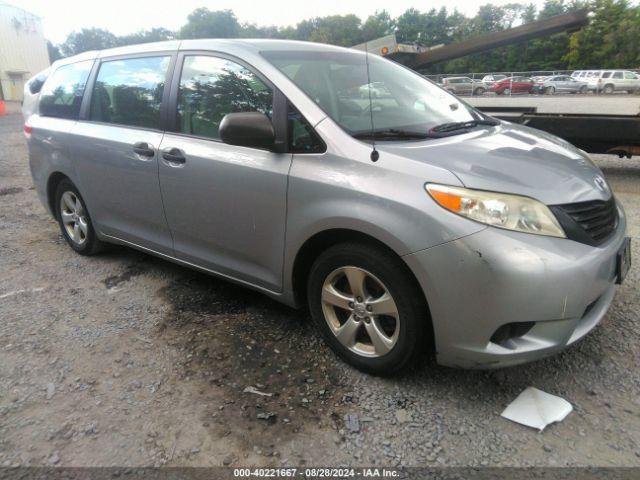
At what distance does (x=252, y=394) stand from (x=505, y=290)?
4.28ft

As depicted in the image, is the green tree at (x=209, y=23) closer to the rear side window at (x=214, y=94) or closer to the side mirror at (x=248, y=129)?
the rear side window at (x=214, y=94)

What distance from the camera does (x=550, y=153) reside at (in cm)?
265

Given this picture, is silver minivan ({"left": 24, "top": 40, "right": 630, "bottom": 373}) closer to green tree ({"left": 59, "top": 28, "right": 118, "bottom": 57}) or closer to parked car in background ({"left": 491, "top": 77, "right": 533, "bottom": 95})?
parked car in background ({"left": 491, "top": 77, "right": 533, "bottom": 95})

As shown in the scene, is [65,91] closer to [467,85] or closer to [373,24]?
[373,24]

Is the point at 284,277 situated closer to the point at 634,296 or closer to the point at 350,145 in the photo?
the point at 350,145

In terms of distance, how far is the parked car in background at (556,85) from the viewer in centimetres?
3111

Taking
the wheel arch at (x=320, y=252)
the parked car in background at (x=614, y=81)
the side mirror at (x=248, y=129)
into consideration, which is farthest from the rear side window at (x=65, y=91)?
the parked car in background at (x=614, y=81)

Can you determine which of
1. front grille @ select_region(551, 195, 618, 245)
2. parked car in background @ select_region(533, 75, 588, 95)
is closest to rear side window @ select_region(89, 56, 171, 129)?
front grille @ select_region(551, 195, 618, 245)

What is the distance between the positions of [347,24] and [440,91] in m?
7.45

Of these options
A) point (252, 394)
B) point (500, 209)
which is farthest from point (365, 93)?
point (252, 394)

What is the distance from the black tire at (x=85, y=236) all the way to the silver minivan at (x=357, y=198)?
41cm

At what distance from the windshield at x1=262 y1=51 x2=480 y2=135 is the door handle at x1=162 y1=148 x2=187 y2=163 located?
2.63 ft

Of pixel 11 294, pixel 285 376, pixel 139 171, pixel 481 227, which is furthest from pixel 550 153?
pixel 11 294

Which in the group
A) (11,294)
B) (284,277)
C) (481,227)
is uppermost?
(481,227)
